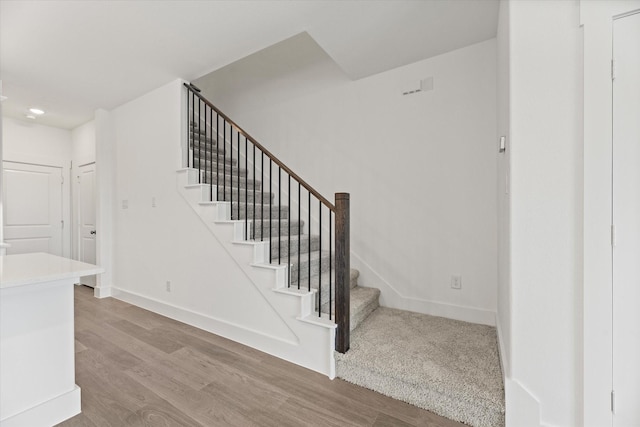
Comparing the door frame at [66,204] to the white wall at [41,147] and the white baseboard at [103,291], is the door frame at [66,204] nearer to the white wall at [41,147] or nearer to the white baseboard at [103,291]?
the white wall at [41,147]

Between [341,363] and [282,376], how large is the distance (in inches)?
17.2

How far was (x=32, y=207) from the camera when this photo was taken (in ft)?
15.2

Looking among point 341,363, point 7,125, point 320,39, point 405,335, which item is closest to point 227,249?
point 341,363

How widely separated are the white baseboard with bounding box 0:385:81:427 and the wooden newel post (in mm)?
1590

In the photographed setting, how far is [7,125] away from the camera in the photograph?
4.39 meters
